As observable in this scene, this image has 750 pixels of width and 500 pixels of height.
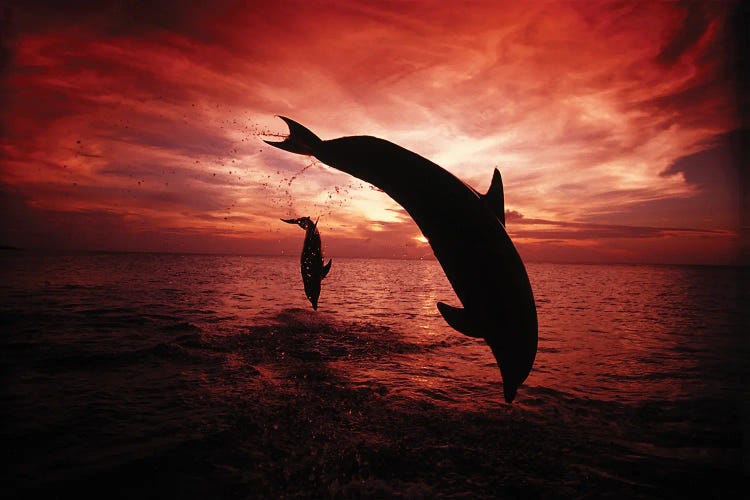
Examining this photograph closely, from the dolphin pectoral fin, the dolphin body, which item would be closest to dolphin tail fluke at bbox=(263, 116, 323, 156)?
the dolphin body

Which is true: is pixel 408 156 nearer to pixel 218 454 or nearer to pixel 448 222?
pixel 448 222

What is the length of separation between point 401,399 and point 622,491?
3203mm

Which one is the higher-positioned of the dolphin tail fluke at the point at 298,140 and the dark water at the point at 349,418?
the dolphin tail fluke at the point at 298,140

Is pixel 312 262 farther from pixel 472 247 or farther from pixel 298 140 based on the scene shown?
pixel 472 247

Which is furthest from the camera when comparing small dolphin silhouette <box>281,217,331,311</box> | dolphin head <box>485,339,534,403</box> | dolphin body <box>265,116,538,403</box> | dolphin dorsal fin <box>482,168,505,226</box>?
small dolphin silhouette <box>281,217,331,311</box>

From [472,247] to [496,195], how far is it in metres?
0.68

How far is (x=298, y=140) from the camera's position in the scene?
3971mm

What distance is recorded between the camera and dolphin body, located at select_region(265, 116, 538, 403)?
3352 millimetres

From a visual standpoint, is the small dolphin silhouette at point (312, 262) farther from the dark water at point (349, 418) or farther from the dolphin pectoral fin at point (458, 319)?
the dolphin pectoral fin at point (458, 319)

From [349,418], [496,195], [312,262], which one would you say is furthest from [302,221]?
[496,195]

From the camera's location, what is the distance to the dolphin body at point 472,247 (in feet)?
11.0

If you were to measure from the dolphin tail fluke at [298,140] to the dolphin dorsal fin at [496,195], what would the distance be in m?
1.87

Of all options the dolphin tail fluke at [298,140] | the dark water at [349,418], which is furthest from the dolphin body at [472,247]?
the dark water at [349,418]

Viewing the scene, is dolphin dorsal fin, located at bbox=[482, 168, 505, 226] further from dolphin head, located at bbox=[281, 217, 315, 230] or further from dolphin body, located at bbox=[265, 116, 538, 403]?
dolphin head, located at bbox=[281, 217, 315, 230]
